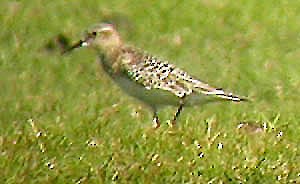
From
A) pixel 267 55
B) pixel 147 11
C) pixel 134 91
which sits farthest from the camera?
pixel 147 11

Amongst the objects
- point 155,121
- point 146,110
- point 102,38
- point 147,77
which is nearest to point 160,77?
point 147,77

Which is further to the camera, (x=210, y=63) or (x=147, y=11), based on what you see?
(x=147, y=11)

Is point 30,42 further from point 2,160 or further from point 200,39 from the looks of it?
point 2,160

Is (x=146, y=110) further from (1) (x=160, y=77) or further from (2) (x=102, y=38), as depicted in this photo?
(2) (x=102, y=38)

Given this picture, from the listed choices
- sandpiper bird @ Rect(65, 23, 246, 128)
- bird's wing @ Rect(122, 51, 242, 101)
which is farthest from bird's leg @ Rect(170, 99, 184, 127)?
bird's wing @ Rect(122, 51, 242, 101)

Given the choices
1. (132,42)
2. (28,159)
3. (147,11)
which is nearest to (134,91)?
(28,159)

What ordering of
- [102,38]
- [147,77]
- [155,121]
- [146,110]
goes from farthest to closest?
[146,110], [102,38], [155,121], [147,77]
